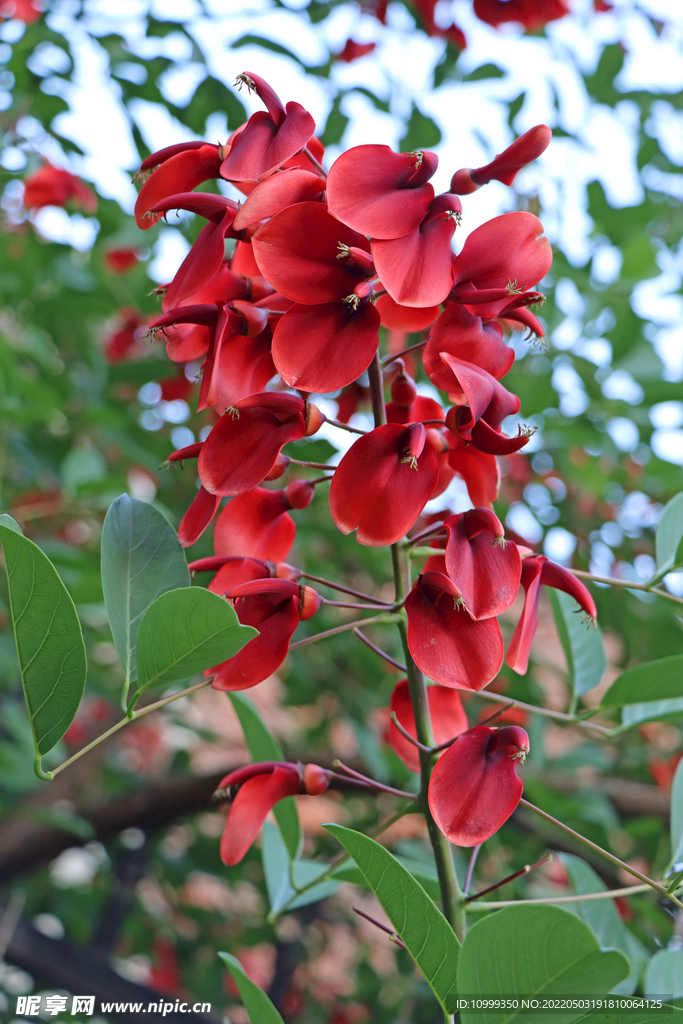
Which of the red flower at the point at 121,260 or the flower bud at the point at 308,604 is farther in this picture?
the red flower at the point at 121,260

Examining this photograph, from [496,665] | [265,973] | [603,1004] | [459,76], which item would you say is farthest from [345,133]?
[265,973]

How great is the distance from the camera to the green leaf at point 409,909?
0.88 ft

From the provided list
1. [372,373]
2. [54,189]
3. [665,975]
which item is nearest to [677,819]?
[665,975]

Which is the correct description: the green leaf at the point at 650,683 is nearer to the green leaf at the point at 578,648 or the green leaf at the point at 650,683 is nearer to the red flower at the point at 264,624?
the green leaf at the point at 578,648

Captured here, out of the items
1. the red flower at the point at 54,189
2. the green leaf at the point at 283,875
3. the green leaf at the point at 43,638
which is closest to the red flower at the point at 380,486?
the green leaf at the point at 43,638

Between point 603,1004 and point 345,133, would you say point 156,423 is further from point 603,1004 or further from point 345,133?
point 603,1004

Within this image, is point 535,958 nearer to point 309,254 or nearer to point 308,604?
point 308,604

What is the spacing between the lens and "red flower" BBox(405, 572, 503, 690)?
0.30m

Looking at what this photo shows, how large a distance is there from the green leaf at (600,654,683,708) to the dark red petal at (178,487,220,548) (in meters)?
0.23

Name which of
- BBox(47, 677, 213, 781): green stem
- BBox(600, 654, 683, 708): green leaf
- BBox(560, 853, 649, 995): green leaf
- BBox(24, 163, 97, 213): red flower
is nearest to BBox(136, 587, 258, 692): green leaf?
BBox(47, 677, 213, 781): green stem

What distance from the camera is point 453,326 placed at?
317 mm

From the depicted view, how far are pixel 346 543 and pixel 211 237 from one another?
790mm

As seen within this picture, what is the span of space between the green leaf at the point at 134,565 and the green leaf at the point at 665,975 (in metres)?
0.32

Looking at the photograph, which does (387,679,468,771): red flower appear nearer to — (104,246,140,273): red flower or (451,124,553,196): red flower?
(451,124,553,196): red flower
